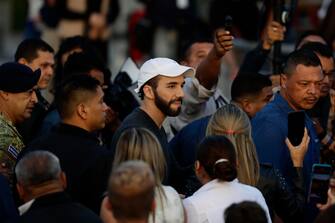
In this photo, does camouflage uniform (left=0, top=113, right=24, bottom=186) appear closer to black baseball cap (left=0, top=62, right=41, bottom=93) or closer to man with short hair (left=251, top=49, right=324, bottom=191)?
A: black baseball cap (left=0, top=62, right=41, bottom=93)

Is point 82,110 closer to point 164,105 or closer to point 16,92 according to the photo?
point 164,105

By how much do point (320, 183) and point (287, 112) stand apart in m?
1.47

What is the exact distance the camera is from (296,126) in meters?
9.41

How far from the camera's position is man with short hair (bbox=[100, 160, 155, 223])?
699 cm

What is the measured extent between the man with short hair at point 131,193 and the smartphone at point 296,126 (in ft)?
8.14

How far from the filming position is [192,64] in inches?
461

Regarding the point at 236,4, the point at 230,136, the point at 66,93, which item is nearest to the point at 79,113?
the point at 66,93

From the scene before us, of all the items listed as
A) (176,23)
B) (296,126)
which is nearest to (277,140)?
(296,126)

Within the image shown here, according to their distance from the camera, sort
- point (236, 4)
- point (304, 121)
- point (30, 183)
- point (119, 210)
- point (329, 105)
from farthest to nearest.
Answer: point (236, 4)
point (329, 105)
point (304, 121)
point (30, 183)
point (119, 210)

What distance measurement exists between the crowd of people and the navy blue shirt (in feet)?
0.03

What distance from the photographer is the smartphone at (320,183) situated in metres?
8.42

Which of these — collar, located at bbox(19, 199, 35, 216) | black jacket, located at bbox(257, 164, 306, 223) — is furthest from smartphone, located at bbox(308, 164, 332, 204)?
collar, located at bbox(19, 199, 35, 216)

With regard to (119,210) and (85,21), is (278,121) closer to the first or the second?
(119,210)

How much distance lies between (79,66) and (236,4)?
370 cm
